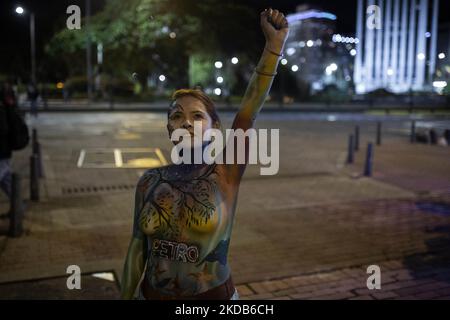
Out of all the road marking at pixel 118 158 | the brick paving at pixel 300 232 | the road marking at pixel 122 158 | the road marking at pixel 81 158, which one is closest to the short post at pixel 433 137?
the brick paving at pixel 300 232

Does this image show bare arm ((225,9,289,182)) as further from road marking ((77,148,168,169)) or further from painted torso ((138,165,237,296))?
road marking ((77,148,168,169))

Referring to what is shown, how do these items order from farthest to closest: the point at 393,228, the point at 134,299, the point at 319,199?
the point at 319,199
the point at 393,228
the point at 134,299

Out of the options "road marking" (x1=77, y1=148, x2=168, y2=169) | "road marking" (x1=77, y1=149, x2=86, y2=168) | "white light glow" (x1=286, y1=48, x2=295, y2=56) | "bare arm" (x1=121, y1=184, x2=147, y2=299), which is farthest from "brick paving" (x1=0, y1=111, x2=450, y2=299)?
"white light glow" (x1=286, y1=48, x2=295, y2=56)

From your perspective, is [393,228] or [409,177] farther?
[409,177]

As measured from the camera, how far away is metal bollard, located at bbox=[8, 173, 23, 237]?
22.3 feet

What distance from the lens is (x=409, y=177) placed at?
37.6ft

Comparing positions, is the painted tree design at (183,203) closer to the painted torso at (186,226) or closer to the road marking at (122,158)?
the painted torso at (186,226)

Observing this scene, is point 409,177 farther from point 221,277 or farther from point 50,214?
point 221,277

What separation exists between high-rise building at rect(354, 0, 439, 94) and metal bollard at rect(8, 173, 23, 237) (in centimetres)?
9658

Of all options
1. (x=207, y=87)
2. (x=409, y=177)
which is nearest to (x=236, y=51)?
(x=207, y=87)

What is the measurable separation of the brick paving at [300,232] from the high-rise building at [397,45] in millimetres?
92121
